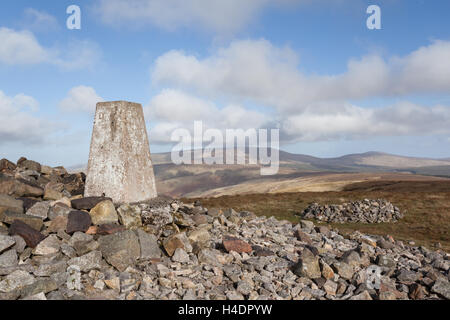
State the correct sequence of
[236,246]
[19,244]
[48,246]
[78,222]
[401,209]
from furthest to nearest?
[401,209] < [236,246] < [78,222] < [48,246] < [19,244]

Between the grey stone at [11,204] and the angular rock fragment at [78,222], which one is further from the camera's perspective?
the grey stone at [11,204]

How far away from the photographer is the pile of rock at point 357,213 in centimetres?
2077

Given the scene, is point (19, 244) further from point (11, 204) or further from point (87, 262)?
point (11, 204)

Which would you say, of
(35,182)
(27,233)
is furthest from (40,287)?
(35,182)

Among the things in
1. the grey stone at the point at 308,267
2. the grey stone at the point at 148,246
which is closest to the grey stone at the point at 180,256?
the grey stone at the point at 148,246

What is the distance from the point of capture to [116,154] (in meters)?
10.7

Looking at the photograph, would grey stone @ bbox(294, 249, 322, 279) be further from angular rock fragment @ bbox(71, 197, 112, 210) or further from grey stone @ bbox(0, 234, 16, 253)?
grey stone @ bbox(0, 234, 16, 253)

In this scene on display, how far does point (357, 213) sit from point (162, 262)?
17.0m

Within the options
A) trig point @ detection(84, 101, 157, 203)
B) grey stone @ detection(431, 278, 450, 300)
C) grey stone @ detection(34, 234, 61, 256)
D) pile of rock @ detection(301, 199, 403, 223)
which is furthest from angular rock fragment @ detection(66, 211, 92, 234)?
pile of rock @ detection(301, 199, 403, 223)

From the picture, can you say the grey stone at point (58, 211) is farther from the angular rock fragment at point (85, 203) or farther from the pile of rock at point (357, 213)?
the pile of rock at point (357, 213)

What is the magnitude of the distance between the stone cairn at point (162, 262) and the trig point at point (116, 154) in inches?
40.8

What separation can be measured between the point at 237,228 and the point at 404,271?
5044 mm
